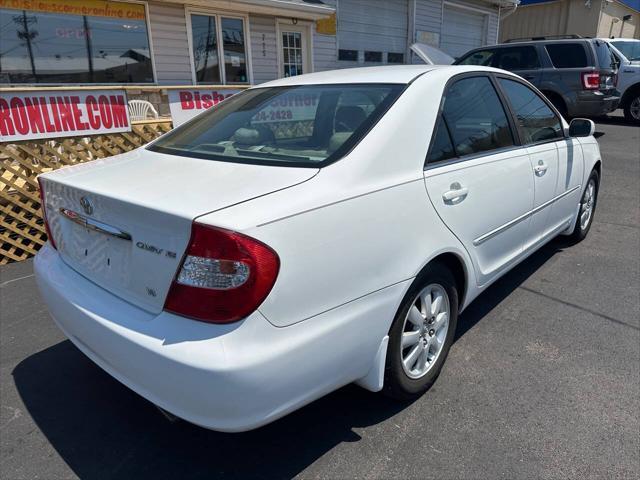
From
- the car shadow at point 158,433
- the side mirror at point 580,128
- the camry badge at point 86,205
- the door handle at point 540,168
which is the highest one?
the side mirror at point 580,128

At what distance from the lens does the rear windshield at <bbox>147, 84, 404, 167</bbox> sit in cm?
215

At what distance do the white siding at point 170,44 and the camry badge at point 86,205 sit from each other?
8013mm

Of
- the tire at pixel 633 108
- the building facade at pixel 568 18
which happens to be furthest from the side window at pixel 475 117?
the building facade at pixel 568 18

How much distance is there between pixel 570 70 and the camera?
949cm

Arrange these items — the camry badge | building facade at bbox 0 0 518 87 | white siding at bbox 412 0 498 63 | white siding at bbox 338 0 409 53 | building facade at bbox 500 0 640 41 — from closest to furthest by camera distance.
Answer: the camry badge < building facade at bbox 0 0 518 87 < white siding at bbox 338 0 409 53 < white siding at bbox 412 0 498 63 < building facade at bbox 500 0 640 41

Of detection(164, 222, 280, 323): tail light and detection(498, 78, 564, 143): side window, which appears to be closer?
detection(164, 222, 280, 323): tail light

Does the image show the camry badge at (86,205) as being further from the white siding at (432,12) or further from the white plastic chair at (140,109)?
the white siding at (432,12)

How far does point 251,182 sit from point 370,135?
58cm

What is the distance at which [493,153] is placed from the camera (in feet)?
9.21

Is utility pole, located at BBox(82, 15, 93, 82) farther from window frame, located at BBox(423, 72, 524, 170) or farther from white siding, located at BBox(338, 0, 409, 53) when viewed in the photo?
window frame, located at BBox(423, 72, 524, 170)

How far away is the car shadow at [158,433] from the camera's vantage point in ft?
6.85

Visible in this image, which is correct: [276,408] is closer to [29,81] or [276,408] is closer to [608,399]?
[608,399]

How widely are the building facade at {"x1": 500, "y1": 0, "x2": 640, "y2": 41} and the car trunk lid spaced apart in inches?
1163

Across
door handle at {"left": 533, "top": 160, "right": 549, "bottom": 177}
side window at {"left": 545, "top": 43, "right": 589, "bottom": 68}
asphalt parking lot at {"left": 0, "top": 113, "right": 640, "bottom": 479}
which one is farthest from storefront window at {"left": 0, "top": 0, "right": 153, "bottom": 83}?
side window at {"left": 545, "top": 43, "right": 589, "bottom": 68}
